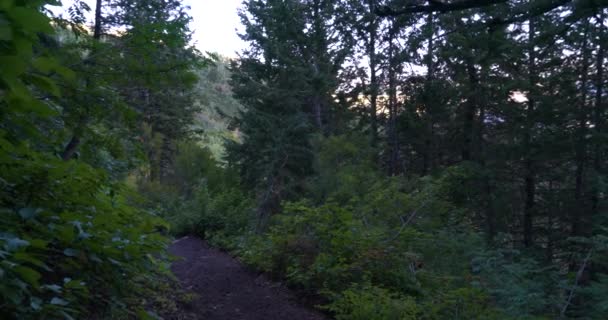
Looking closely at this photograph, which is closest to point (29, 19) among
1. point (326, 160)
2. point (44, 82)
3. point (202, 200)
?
point (44, 82)

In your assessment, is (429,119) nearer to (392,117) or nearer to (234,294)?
(392,117)

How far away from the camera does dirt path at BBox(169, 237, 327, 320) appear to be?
6.49 meters

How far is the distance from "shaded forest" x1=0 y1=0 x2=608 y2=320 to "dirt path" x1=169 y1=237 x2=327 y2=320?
0.34m

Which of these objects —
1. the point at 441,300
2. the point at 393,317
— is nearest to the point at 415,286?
the point at 441,300

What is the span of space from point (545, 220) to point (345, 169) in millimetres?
9169

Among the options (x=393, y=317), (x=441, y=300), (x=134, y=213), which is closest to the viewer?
(x=134, y=213)

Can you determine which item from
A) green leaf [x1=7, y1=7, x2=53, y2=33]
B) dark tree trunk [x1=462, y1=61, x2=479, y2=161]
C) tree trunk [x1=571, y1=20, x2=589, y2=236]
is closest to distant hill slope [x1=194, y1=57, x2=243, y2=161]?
dark tree trunk [x1=462, y1=61, x2=479, y2=161]

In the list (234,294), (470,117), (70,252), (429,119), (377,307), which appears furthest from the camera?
(429,119)

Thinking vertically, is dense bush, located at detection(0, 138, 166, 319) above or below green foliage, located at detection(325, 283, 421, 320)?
above

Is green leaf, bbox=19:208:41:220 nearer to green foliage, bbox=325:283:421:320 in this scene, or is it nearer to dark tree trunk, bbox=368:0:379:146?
green foliage, bbox=325:283:421:320

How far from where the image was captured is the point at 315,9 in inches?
722

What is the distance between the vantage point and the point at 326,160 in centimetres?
1403

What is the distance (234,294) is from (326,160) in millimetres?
7054

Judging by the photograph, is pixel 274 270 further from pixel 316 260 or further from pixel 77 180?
pixel 77 180
